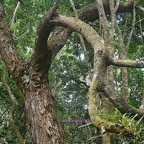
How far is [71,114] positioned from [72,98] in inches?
23.5

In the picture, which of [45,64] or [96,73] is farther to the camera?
[45,64]

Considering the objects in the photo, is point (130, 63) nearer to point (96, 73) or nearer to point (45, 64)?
point (96, 73)

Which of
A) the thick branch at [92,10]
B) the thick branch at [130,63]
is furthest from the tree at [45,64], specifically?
the thick branch at [92,10]

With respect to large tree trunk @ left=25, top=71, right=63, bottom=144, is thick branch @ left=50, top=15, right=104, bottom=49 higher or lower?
higher

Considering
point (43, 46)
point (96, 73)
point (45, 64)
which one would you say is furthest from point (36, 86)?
point (96, 73)

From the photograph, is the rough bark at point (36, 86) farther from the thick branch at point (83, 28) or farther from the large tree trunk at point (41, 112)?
the thick branch at point (83, 28)

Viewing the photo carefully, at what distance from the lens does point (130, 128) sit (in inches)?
49.2

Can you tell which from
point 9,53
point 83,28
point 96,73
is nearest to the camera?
point 96,73

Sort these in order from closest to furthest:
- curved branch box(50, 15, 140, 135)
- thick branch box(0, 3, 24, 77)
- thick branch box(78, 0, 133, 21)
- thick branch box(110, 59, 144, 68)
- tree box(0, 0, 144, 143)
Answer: curved branch box(50, 15, 140, 135) → thick branch box(110, 59, 144, 68) → tree box(0, 0, 144, 143) → thick branch box(0, 3, 24, 77) → thick branch box(78, 0, 133, 21)

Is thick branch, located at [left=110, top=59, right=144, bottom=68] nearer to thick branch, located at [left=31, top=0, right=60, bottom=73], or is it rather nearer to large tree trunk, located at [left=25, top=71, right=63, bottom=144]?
thick branch, located at [left=31, top=0, right=60, bottom=73]

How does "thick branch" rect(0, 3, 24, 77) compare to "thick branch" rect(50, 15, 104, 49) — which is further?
"thick branch" rect(0, 3, 24, 77)

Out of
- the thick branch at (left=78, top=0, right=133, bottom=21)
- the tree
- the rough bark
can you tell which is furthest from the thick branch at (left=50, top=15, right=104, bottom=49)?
the thick branch at (left=78, top=0, right=133, bottom=21)

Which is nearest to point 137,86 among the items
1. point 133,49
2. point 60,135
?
point 133,49

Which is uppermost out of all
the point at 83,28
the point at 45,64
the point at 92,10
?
the point at 92,10
